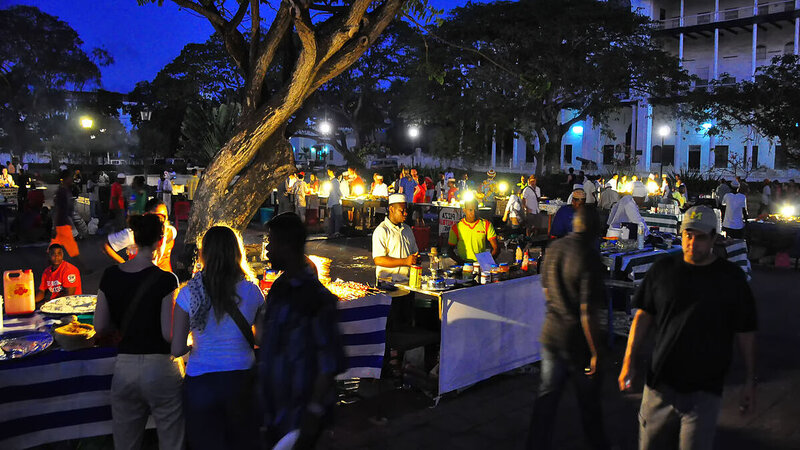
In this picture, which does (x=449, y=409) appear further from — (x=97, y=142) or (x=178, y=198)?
(x=97, y=142)

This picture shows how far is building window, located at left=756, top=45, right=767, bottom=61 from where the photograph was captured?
40.6m

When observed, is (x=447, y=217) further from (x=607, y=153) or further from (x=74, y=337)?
(x=607, y=153)

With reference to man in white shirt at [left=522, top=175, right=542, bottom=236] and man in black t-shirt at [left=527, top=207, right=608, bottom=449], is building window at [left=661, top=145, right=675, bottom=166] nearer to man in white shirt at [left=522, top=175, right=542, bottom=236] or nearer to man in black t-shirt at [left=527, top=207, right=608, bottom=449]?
man in white shirt at [left=522, top=175, right=542, bottom=236]

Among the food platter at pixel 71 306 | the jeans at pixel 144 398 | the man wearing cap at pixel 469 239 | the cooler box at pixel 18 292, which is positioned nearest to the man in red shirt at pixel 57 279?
the food platter at pixel 71 306

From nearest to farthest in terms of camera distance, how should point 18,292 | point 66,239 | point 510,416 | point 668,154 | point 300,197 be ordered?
point 18,292, point 510,416, point 66,239, point 300,197, point 668,154

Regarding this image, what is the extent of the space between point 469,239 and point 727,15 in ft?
140

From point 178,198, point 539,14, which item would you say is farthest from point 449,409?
point 539,14

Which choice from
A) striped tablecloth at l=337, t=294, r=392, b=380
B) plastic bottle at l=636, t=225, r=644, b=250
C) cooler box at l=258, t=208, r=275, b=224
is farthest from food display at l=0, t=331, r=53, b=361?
cooler box at l=258, t=208, r=275, b=224

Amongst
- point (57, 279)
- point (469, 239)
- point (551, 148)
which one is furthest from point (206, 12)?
point (551, 148)

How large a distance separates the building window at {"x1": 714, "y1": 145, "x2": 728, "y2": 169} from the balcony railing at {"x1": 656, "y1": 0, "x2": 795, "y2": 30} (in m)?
8.16

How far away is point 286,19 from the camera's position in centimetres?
540

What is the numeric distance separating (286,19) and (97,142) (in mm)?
69762

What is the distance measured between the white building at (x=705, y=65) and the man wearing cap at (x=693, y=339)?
123 feet

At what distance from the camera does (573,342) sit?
4.12 meters
